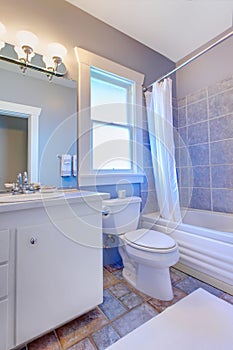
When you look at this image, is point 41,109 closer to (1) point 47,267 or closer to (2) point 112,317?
(1) point 47,267

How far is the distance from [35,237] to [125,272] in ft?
3.44

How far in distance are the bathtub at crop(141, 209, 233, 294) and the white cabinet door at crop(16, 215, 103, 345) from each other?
2.93 ft

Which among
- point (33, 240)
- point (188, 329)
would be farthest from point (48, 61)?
point (188, 329)

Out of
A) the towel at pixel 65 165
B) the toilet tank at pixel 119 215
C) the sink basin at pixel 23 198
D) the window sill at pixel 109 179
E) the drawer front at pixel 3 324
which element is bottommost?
the drawer front at pixel 3 324

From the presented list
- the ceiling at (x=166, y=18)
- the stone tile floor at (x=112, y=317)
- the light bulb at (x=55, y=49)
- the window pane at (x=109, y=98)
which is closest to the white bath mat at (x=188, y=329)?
the stone tile floor at (x=112, y=317)

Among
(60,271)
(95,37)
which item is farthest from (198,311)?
(95,37)

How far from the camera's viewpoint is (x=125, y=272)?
1703mm

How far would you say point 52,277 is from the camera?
1041 millimetres

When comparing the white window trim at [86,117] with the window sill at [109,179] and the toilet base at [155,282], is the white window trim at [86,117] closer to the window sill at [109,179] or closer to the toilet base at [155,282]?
the window sill at [109,179]

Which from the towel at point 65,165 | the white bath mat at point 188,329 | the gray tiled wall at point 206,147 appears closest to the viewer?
the white bath mat at point 188,329

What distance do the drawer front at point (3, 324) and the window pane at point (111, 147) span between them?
1.21 meters

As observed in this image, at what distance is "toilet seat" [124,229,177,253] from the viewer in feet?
4.42

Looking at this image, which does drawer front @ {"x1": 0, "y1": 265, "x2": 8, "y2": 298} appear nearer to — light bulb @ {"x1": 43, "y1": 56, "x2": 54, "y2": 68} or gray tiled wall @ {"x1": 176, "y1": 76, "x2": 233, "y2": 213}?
light bulb @ {"x1": 43, "y1": 56, "x2": 54, "y2": 68}

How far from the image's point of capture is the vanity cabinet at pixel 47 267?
920mm
